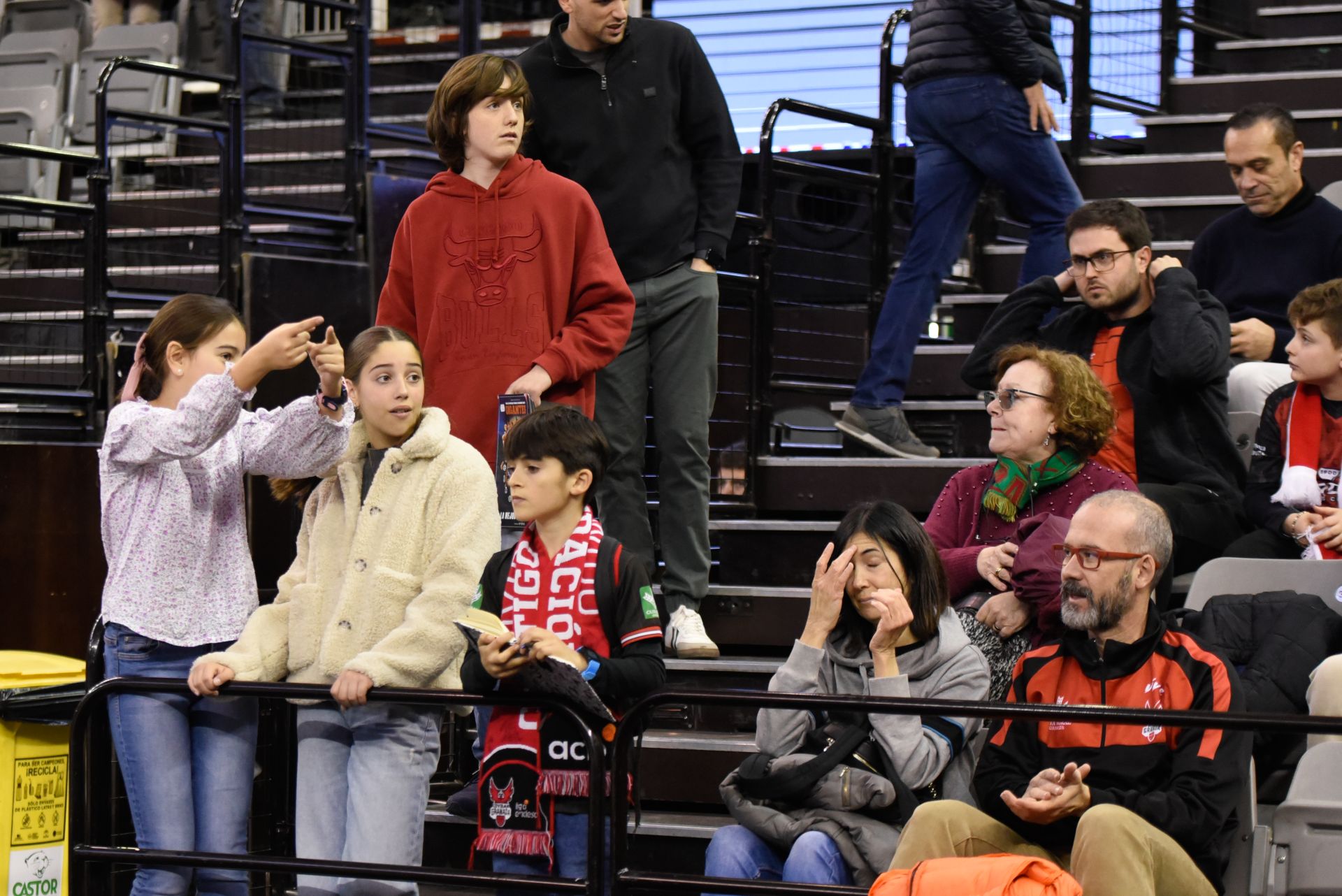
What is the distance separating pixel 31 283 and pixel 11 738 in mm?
5160

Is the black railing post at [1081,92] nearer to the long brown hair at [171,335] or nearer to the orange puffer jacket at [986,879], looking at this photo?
the long brown hair at [171,335]

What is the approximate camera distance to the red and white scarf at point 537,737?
390 cm

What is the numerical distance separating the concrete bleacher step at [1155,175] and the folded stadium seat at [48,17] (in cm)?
684

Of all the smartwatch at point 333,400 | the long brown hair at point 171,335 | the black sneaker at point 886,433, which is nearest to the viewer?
the smartwatch at point 333,400

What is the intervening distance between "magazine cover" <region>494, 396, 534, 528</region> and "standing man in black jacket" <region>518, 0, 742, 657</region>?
77cm

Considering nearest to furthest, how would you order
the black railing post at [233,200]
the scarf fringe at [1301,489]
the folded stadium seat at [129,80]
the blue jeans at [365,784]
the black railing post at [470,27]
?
the blue jeans at [365,784]
the scarf fringe at [1301,489]
the black railing post at [233,200]
the black railing post at [470,27]
the folded stadium seat at [129,80]

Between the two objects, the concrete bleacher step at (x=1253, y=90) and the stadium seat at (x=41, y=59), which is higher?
the stadium seat at (x=41, y=59)

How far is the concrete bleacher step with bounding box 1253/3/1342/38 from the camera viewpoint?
9.22m

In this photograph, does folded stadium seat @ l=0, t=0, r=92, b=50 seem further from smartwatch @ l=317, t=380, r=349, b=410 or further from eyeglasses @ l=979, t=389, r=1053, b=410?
eyeglasses @ l=979, t=389, r=1053, b=410

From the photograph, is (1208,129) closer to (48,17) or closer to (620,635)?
(620,635)

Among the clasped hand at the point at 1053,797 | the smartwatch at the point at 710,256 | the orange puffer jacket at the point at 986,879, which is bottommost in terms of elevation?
the orange puffer jacket at the point at 986,879

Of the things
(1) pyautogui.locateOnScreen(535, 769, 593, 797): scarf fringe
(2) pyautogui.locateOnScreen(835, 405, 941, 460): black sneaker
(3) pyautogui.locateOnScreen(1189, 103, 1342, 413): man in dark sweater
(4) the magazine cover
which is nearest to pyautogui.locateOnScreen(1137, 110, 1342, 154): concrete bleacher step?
(3) pyautogui.locateOnScreen(1189, 103, 1342, 413): man in dark sweater

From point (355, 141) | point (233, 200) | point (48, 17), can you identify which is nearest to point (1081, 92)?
point (355, 141)

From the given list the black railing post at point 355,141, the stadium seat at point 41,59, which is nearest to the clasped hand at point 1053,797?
the black railing post at point 355,141
